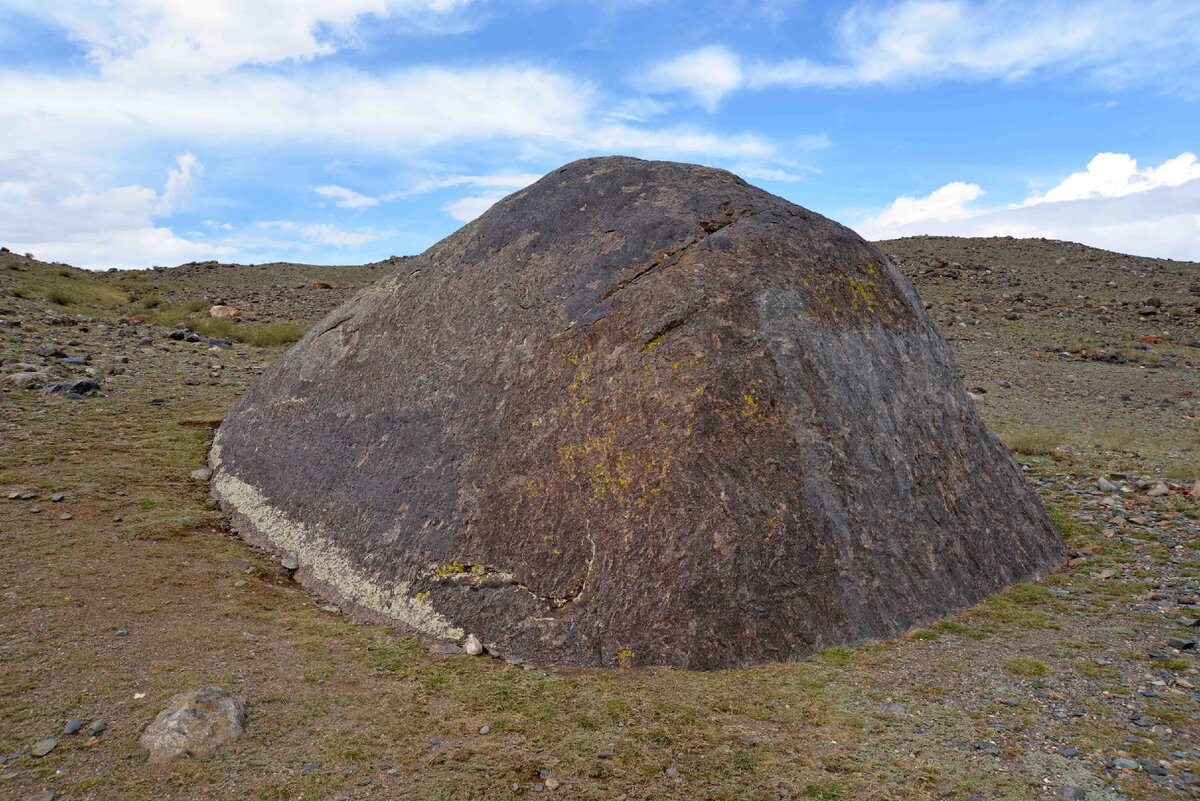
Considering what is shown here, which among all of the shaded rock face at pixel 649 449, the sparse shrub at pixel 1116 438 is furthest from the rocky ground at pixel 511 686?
the sparse shrub at pixel 1116 438

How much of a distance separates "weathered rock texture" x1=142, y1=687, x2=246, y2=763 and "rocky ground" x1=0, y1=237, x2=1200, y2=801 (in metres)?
0.06

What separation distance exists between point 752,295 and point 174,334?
13.5m

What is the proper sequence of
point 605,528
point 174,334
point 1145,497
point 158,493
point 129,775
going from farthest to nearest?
point 174,334, point 1145,497, point 158,493, point 605,528, point 129,775

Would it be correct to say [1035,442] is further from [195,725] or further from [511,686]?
Answer: [195,725]

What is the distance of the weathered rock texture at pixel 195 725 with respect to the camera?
3545 millimetres

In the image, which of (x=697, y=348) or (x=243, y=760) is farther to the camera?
(x=697, y=348)

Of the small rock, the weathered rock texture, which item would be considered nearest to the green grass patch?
the weathered rock texture

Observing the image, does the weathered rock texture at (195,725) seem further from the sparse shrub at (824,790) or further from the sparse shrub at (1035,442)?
the sparse shrub at (1035,442)

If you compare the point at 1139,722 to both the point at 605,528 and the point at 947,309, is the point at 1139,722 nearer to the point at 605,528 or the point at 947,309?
the point at 605,528

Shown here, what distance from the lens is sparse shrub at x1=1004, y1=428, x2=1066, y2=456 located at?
32.9 feet

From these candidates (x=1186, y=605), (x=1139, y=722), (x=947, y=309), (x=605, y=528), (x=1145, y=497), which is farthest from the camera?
(x=947, y=309)

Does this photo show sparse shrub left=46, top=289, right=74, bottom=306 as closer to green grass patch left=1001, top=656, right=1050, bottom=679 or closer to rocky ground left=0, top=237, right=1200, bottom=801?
rocky ground left=0, top=237, right=1200, bottom=801

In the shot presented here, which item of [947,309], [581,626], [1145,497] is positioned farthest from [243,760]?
[947,309]

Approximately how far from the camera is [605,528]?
16.0 feet
